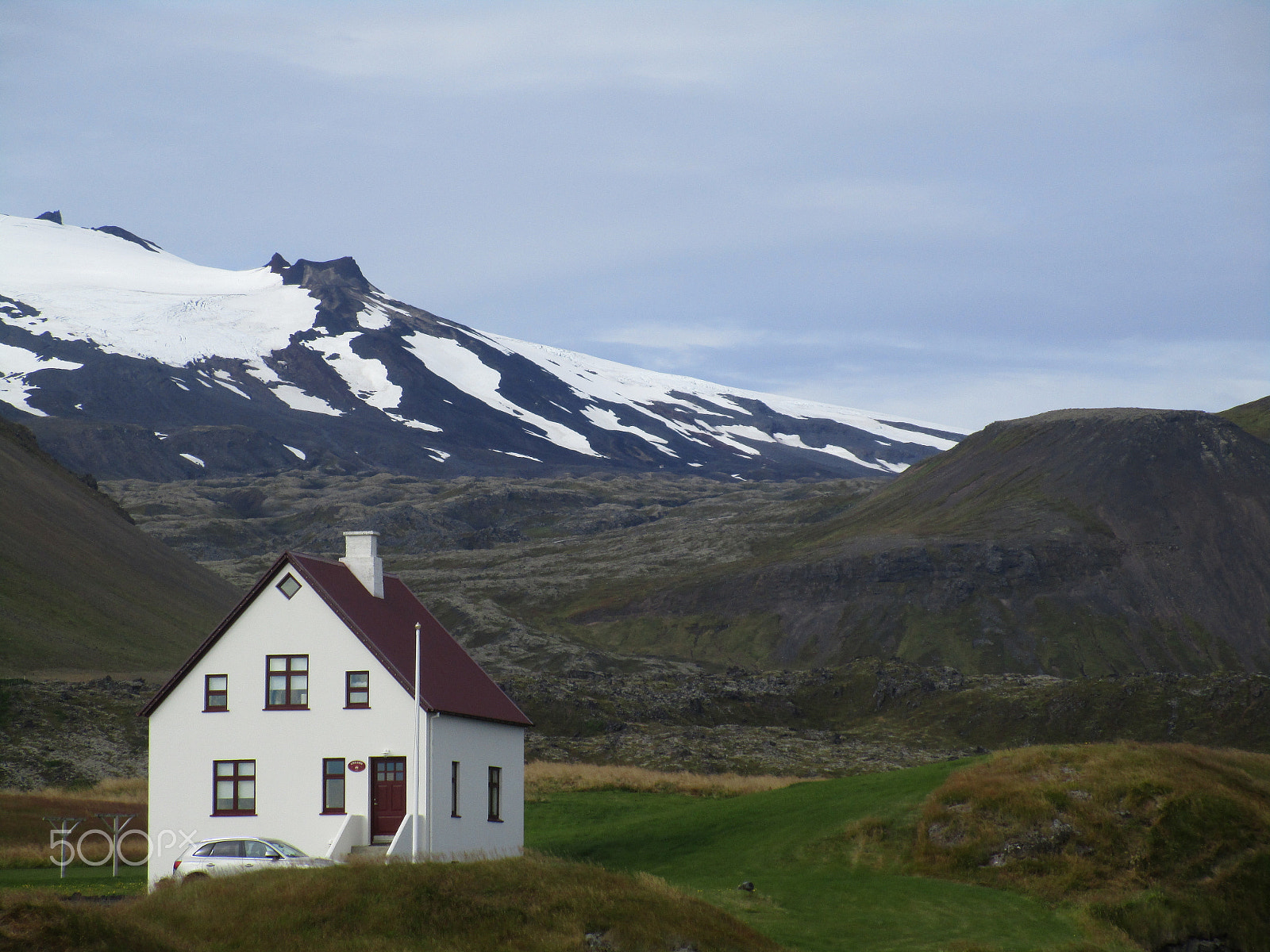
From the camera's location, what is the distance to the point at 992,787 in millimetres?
40281

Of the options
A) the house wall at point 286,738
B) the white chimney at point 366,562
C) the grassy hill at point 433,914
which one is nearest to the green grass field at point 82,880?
the house wall at point 286,738

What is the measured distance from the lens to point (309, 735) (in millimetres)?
38406

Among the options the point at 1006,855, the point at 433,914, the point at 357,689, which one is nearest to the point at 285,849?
the point at 357,689

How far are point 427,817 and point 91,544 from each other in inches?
3714

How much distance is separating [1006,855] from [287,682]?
2204 centimetres

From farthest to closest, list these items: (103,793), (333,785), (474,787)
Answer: (103,793) → (474,787) → (333,785)


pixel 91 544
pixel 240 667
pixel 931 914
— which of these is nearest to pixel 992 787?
pixel 931 914

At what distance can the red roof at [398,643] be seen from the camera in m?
38.8

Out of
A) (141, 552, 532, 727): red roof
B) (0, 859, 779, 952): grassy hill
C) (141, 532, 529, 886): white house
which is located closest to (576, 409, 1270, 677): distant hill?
(141, 552, 532, 727): red roof

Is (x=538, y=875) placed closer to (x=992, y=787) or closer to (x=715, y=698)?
(x=992, y=787)

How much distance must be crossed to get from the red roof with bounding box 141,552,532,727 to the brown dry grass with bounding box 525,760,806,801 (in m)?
15.2

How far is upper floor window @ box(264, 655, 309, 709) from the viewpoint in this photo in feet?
128

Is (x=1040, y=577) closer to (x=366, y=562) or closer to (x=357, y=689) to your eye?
(x=366, y=562)

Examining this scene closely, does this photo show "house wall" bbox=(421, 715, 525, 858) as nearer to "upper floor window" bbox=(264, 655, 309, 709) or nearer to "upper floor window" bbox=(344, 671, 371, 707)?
"upper floor window" bbox=(344, 671, 371, 707)
